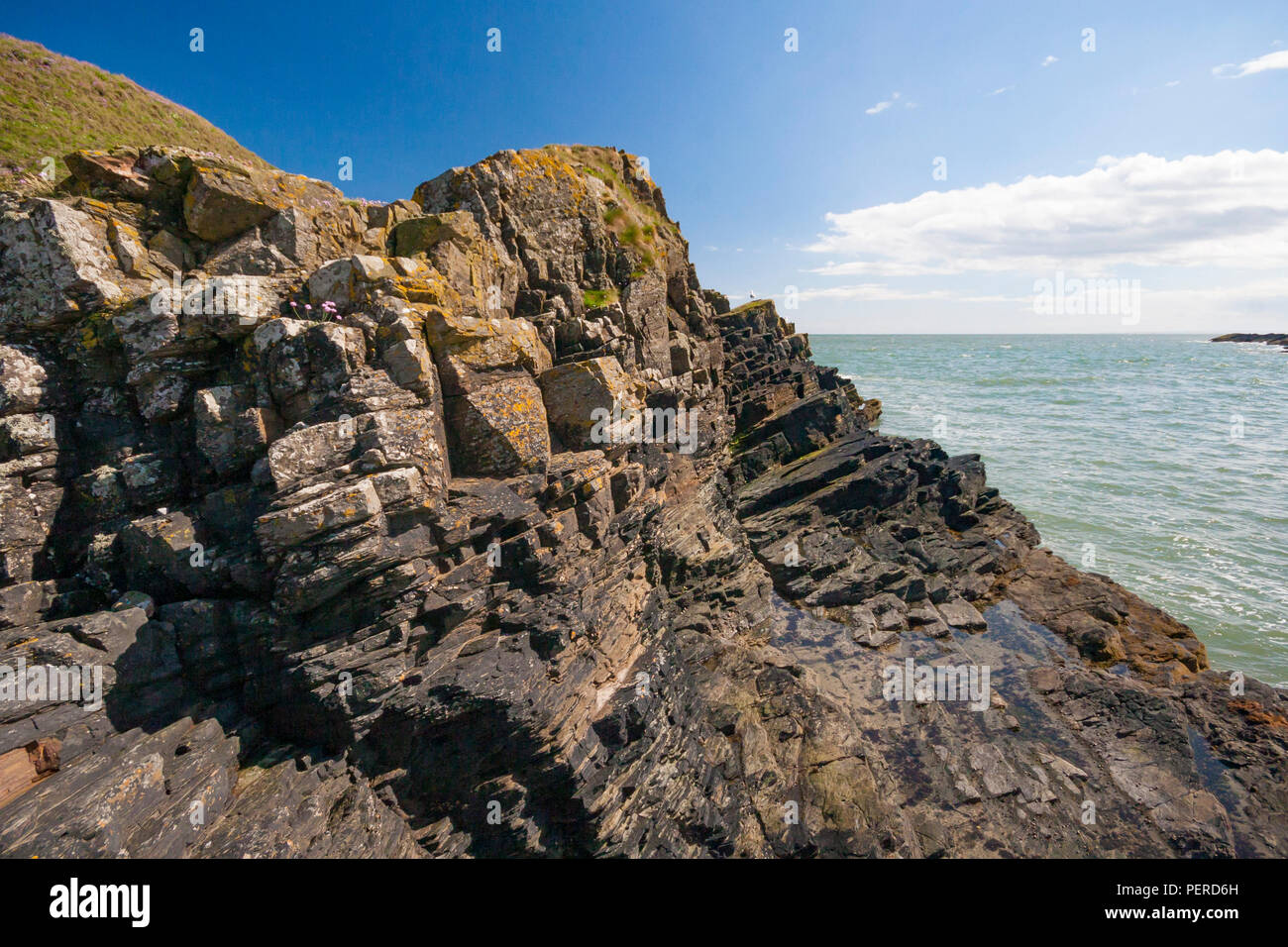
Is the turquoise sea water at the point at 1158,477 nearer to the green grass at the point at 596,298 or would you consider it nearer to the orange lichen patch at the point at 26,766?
the green grass at the point at 596,298

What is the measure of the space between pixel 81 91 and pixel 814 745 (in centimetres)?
5147

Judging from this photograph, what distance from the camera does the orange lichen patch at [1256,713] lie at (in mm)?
17297

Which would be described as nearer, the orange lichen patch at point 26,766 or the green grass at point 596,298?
the orange lichen patch at point 26,766

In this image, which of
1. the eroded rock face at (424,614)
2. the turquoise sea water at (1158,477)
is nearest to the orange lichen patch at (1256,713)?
the eroded rock face at (424,614)

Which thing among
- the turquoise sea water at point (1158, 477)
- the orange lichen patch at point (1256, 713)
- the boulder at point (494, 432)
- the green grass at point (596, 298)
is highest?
the green grass at point (596, 298)

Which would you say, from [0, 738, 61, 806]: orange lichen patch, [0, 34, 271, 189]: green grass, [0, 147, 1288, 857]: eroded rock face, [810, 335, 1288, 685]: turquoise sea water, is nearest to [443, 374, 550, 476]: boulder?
[0, 147, 1288, 857]: eroded rock face

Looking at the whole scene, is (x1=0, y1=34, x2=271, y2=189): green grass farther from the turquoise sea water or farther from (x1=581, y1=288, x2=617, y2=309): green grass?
the turquoise sea water

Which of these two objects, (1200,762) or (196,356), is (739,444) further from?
(196,356)

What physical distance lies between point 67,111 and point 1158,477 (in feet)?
254

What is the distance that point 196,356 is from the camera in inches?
420

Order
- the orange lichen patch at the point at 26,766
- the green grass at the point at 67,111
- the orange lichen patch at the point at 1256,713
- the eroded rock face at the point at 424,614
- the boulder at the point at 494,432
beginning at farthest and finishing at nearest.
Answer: the green grass at the point at 67,111
the orange lichen patch at the point at 1256,713
the boulder at the point at 494,432
the eroded rock face at the point at 424,614
the orange lichen patch at the point at 26,766

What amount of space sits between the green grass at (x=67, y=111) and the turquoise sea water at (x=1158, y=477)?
48542mm
